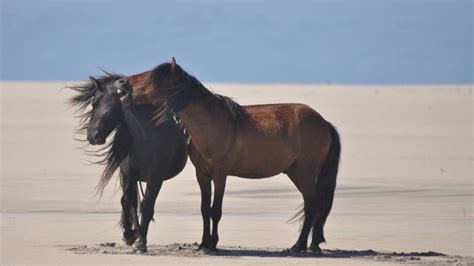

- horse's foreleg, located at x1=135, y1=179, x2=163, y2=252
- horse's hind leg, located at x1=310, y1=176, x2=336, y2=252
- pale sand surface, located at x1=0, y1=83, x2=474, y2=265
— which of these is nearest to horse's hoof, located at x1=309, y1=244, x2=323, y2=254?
pale sand surface, located at x1=0, y1=83, x2=474, y2=265

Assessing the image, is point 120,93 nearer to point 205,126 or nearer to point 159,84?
point 159,84

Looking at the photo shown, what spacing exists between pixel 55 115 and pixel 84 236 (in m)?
26.3

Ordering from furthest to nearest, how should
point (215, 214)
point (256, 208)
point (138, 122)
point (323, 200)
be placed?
point (256, 208)
point (323, 200)
point (138, 122)
point (215, 214)

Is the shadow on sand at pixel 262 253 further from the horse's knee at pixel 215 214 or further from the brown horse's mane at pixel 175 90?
the brown horse's mane at pixel 175 90

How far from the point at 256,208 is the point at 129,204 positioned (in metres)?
4.61

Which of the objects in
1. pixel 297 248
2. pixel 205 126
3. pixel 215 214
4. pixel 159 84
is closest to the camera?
pixel 159 84

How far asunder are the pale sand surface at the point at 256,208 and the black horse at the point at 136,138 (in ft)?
2.46

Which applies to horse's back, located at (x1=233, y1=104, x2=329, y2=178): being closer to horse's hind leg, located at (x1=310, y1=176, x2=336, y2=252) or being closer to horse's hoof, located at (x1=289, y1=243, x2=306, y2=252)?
horse's hind leg, located at (x1=310, y1=176, x2=336, y2=252)

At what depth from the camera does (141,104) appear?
1305 cm

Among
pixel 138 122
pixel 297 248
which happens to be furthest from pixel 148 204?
pixel 297 248

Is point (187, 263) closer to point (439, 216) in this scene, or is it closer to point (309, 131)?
point (309, 131)

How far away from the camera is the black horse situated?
13219mm

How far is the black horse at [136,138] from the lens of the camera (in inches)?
520

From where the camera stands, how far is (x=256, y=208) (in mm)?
18125
